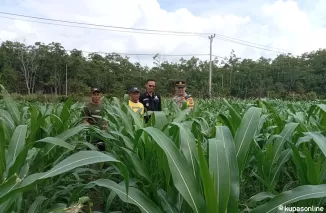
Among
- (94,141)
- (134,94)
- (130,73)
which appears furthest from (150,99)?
(130,73)

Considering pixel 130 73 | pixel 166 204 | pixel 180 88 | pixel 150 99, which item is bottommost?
pixel 166 204

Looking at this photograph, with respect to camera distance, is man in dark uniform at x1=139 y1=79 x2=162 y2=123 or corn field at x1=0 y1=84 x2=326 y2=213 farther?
man in dark uniform at x1=139 y1=79 x2=162 y2=123

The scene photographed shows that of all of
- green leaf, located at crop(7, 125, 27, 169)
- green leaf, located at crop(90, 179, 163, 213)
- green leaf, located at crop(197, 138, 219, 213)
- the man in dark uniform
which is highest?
the man in dark uniform

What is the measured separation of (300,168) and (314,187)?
15.4 inches

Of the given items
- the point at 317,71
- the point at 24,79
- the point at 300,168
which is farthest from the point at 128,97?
the point at 317,71

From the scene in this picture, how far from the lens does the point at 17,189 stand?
88 cm

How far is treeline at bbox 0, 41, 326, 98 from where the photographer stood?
143 ft

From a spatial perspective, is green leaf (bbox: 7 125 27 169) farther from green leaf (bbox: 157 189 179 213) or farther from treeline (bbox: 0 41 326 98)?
treeline (bbox: 0 41 326 98)

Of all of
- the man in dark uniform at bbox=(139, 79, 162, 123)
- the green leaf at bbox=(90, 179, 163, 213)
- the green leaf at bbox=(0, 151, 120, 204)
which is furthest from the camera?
the man in dark uniform at bbox=(139, 79, 162, 123)

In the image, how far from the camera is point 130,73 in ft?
156

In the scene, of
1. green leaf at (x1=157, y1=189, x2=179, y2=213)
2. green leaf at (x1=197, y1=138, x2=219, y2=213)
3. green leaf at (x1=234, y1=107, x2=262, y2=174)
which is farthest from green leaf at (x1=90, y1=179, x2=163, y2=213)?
green leaf at (x1=234, y1=107, x2=262, y2=174)

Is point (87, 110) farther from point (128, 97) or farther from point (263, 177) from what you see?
point (263, 177)

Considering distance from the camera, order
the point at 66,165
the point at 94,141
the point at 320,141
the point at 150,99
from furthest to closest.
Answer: the point at 150,99 < the point at 94,141 < the point at 320,141 < the point at 66,165

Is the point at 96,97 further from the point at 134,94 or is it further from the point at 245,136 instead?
the point at 245,136
